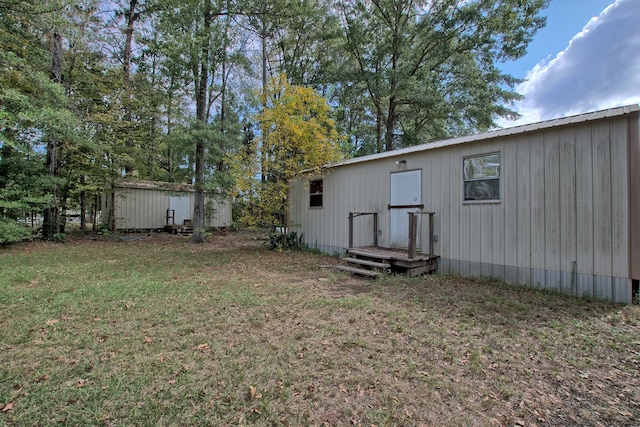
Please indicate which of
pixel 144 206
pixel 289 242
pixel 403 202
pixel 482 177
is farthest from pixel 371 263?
pixel 144 206

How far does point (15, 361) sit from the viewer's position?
2.64 meters

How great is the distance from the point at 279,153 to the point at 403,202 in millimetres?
3980

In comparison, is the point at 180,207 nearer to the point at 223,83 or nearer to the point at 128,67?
the point at 128,67

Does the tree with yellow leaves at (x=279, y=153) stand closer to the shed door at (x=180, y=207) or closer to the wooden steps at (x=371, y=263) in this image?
the wooden steps at (x=371, y=263)

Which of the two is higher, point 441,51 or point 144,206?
point 441,51

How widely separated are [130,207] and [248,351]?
14509 mm

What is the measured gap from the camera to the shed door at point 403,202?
274 inches

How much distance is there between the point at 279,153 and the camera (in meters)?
9.00

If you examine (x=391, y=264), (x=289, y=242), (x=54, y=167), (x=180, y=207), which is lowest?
(x=391, y=264)

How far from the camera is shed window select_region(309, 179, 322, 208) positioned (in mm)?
9641

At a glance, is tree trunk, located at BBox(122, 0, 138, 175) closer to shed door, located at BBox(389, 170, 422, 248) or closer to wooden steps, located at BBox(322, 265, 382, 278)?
wooden steps, located at BBox(322, 265, 382, 278)

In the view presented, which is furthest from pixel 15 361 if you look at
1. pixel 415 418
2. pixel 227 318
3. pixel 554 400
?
pixel 554 400

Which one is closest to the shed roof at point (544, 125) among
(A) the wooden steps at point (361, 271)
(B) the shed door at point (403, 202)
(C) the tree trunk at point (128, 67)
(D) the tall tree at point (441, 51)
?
(B) the shed door at point (403, 202)

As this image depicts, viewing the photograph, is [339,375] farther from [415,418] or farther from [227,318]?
[227,318]
